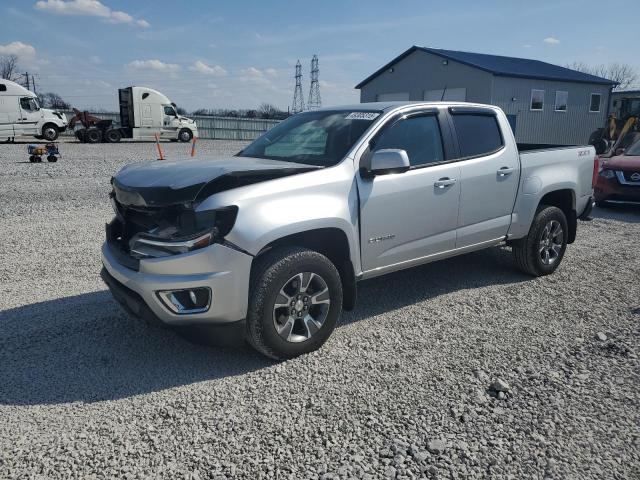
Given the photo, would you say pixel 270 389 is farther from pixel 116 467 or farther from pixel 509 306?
pixel 509 306

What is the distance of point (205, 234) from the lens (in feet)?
10.7

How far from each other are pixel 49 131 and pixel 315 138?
28371 mm

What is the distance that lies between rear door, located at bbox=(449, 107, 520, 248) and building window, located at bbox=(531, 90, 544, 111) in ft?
86.8

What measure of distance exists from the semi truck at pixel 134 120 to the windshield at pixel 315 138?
26.4 meters

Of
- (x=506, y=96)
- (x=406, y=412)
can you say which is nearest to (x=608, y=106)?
(x=506, y=96)

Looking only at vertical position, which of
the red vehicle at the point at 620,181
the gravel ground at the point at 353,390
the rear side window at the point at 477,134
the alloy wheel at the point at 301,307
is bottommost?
the gravel ground at the point at 353,390

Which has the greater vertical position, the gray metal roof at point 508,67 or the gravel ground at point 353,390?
the gray metal roof at point 508,67

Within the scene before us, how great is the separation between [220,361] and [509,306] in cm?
279

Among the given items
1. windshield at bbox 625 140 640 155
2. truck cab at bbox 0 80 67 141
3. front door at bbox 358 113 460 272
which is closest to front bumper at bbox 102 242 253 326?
front door at bbox 358 113 460 272

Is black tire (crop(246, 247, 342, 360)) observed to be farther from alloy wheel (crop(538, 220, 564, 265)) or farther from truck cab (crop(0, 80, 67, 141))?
truck cab (crop(0, 80, 67, 141))

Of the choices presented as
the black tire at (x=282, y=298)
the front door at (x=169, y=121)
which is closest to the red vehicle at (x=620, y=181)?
the black tire at (x=282, y=298)

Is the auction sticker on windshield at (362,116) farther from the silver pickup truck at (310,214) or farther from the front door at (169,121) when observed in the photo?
the front door at (169,121)

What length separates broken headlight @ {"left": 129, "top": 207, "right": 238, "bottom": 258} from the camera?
326cm

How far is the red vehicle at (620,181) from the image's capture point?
10.1 metres
